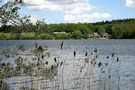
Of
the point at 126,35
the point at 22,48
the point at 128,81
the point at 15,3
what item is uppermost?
the point at 15,3

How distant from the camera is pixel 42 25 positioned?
6816 mm

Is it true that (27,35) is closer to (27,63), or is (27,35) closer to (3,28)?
(3,28)

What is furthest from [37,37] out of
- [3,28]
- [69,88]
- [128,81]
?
[128,81]

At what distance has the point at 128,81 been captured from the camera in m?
19.3

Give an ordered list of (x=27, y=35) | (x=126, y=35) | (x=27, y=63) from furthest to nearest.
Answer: (x=126, y=35), (x=27, y=63), (x=27, y=35)

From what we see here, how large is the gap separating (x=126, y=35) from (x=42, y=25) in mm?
148175

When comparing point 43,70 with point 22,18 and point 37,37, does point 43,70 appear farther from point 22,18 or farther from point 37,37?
point 22,18

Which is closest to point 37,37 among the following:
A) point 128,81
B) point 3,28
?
point 3,28

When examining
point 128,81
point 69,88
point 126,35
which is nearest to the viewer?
point 69,88

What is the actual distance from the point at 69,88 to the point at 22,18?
368 inches

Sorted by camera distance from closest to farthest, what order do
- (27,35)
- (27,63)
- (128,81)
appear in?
1. (27,35)
2. (27,63)
3. (128,81)

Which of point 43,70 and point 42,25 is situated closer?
point 42,25

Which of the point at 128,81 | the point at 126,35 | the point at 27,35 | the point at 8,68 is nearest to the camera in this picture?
the point at 27,35

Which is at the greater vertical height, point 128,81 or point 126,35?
point 128,81
